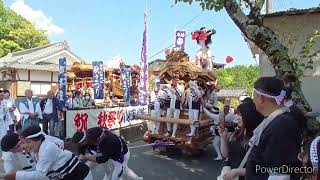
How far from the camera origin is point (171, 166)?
9.80m

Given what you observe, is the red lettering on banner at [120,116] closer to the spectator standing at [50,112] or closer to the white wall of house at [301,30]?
the spectator standing at [50,112]

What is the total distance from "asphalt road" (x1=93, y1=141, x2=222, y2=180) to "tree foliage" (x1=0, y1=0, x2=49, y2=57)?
81.2 feet

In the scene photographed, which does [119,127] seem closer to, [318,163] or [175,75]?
[175,75]

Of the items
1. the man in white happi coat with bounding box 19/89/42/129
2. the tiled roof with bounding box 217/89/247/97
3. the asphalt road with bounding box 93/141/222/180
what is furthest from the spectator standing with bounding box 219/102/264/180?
the tiled roof with bounding box 217/89/247/97

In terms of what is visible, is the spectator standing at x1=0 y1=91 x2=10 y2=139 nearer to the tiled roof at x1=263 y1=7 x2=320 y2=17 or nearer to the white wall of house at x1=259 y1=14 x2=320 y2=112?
the white wall of house at x1=259 y1=14 x2=320 y2=112

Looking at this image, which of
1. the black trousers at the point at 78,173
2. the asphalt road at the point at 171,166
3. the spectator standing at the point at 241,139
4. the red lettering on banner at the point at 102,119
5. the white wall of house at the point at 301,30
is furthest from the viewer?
the red lettering on banner at the point at 102,119

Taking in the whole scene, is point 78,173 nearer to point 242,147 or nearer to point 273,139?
point 242,147

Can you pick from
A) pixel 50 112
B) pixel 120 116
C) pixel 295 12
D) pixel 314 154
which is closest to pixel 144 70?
pixel 120 116

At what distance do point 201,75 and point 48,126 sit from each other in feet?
16.5

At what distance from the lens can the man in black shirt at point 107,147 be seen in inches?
217

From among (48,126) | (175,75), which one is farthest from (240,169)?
(48,126)

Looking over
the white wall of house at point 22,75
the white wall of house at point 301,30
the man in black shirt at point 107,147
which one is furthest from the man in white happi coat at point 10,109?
the white wall of house at point 22,75

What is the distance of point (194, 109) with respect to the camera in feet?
36.9

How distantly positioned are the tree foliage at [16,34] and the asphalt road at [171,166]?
24.8 meters
